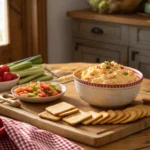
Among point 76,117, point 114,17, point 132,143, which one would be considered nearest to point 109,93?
point 76,117

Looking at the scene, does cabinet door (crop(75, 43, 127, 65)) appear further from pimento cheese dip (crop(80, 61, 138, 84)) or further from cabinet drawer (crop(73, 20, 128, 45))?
pimento cheese dip (crop(80, 61, 138, 84))

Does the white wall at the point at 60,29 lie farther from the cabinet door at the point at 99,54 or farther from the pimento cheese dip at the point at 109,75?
the pimento cheese dip at the point at 109,75

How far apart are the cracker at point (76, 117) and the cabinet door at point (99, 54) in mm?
1866

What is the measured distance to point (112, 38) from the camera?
3.65 metres

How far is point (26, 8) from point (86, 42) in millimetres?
555

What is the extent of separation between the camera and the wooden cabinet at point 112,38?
345 cm

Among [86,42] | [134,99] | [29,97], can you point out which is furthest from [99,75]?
[86,42]

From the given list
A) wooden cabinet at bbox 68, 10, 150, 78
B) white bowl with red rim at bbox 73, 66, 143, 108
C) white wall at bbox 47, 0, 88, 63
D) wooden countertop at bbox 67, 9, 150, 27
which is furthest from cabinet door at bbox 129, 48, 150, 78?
white bowl with red rim at bbox 73, 66, 143, 108

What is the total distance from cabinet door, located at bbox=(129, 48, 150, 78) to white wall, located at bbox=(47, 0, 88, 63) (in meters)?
0.66

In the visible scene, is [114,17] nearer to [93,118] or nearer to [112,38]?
[112,38]

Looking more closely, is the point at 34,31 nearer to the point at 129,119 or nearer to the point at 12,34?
the point at 12,34

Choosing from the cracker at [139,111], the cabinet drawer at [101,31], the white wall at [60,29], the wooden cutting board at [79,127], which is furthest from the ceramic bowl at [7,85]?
the white wall at [60,29]

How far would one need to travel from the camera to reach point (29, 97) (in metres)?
1.95

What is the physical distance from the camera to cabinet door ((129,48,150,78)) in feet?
11.4
